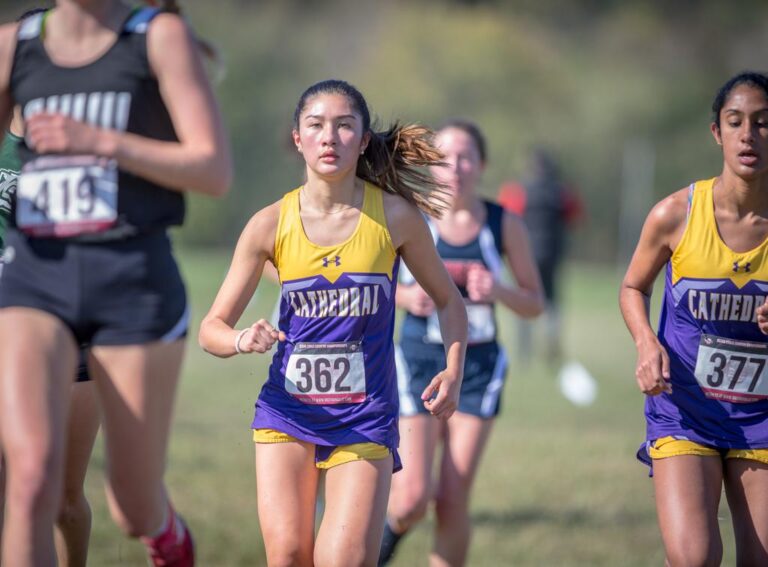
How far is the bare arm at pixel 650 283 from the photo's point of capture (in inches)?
177

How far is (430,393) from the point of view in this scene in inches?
176

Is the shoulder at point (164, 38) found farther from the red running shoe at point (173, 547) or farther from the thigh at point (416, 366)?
the thigh at point (416, 366)

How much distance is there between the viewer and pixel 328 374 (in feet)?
14.5

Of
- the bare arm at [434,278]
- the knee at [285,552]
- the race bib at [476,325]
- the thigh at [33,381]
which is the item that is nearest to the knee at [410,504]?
the race bib at [476,325]

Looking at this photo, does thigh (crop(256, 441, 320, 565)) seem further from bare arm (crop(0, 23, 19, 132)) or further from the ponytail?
bare arm (crop(0, 23, 19, 132))

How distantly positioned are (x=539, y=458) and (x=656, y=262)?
5302mm

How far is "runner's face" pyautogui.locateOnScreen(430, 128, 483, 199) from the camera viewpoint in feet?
20.9

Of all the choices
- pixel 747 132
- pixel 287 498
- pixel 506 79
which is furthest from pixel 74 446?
pixel 506 79

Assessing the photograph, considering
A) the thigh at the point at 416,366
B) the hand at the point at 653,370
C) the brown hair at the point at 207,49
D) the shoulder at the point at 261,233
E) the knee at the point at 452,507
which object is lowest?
the knee at the point at 452,507

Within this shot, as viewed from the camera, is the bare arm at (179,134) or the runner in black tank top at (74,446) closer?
the bare arm at (179,134)

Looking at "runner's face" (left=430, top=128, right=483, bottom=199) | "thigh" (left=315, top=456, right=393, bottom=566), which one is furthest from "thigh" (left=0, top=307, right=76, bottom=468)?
"runner's face" (left=430, top=128, right=483, bottom=199)

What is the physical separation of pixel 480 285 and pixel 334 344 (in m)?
1.68

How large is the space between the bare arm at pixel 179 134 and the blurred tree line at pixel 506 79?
33008 millimetres

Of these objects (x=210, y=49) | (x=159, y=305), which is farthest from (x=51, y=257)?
(x=210, y=49)
